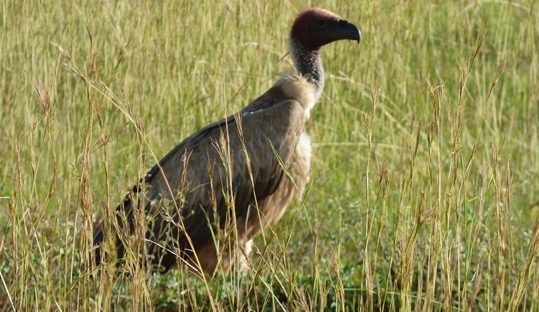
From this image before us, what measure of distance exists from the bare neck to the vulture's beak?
8.1 inches

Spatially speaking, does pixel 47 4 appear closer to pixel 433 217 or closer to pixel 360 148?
pixel 360 148

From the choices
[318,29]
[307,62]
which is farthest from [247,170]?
[318,29]

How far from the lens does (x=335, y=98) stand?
22.1 feet

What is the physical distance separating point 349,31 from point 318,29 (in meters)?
0.20

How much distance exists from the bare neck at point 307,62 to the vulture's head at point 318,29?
0.02m

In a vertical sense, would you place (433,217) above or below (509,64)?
above

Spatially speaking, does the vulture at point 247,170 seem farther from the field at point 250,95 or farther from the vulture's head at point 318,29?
the vulture's head at point 318,29

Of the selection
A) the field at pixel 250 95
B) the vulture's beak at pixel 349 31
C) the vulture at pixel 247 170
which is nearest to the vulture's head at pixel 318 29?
the vulture's beak at pixel 349 31

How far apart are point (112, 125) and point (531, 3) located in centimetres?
240

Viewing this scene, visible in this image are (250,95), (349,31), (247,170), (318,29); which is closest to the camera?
(247,170)

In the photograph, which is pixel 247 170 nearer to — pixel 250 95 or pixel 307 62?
pixel 307 62

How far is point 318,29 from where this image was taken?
6.32 metres

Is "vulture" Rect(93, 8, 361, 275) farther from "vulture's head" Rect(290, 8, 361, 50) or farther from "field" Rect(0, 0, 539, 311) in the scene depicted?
"vulture's head" Rect(290, 8, 361, 50)

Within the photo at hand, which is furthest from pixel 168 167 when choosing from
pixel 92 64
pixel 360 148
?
pixel 92 64
